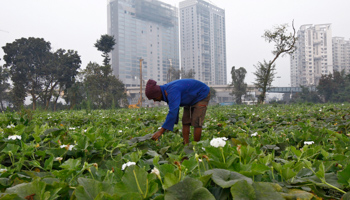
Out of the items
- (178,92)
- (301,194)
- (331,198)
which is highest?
(178,92)

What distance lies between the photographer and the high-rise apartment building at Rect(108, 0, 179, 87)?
309 feet

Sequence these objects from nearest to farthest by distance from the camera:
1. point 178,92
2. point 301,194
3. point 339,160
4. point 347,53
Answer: point 301,194
point 339,160
point 178,92
point 347,53

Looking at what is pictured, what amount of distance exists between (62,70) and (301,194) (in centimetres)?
3551

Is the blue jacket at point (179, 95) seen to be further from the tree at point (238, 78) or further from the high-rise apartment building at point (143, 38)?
the high-rise apartment building at point (143, 38)

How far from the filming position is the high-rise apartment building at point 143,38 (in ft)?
309

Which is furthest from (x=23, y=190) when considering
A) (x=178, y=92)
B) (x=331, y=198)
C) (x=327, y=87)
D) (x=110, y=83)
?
(x=327, y=87)

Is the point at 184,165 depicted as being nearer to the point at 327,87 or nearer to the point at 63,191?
the point at 63,191

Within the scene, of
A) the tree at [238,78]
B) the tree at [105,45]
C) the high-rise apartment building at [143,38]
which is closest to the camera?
the tree at [105,45]

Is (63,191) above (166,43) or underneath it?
underneath

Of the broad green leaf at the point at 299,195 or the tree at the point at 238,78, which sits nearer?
the broad green leaf at the point at 299,195

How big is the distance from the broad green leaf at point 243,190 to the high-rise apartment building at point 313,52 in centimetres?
9720

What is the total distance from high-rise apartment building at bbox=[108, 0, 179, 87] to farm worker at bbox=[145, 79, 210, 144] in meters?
86.0

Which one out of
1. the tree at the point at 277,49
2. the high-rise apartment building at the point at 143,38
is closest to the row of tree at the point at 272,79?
the tree at the point at 277,49

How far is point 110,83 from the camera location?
35.2m
